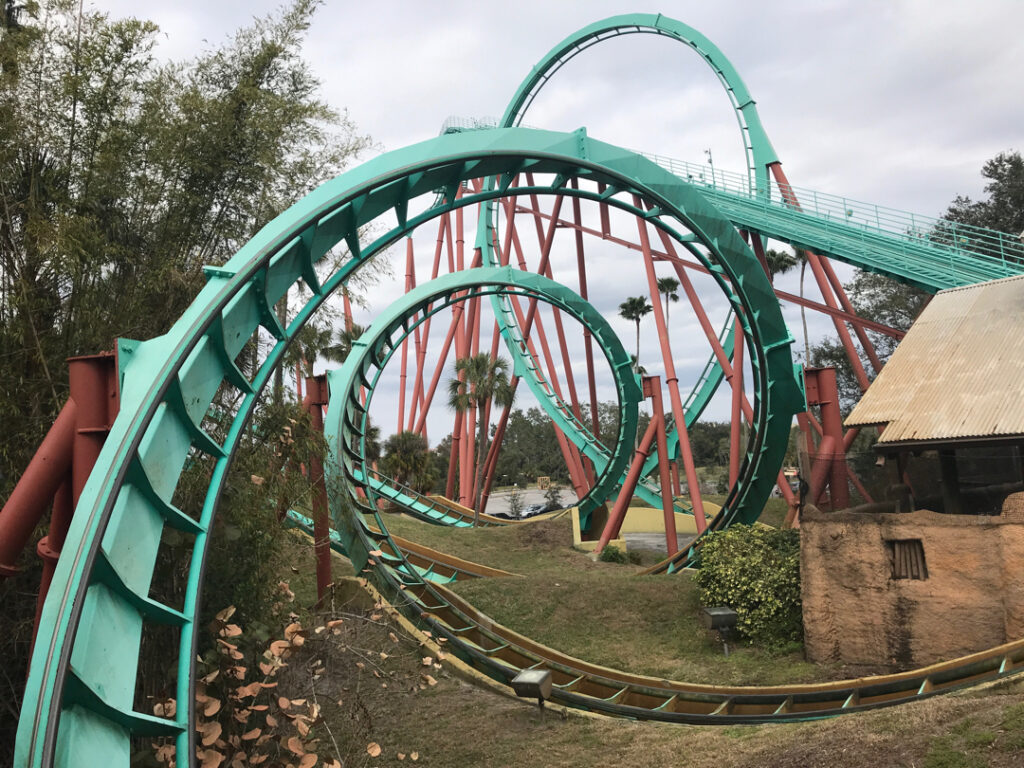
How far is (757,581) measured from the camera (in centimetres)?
930

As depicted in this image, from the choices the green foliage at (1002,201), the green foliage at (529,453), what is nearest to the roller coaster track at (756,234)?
the green foliage at (1002,201)

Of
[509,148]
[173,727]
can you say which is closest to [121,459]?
[173,727]

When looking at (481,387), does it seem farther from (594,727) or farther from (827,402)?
(594,727)

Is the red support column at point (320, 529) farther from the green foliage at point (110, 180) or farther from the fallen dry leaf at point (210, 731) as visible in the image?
the fallen dry leaf at point (210, 731)

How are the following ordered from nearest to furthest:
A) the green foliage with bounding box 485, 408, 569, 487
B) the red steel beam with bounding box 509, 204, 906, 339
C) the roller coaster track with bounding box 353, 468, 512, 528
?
the red steel beam with bounding box 509, 204, 906, 339 < the roller coaster track with bounding box 353, 468, 512, 528 < the green foliage with bounding box 485, 408, 569, 487

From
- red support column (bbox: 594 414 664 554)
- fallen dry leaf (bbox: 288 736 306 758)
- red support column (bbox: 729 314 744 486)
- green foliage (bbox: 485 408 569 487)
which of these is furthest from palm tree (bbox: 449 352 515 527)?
green foliage (bbox: 485 408 569 487)

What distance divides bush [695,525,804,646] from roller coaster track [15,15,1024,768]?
1.82 m

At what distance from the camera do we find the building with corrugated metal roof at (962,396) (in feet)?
27.2

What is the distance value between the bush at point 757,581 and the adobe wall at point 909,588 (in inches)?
22.7

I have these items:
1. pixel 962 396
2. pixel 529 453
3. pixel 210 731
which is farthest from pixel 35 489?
pixel 529 453

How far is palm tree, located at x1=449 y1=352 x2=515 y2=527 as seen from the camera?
2073 centimetres

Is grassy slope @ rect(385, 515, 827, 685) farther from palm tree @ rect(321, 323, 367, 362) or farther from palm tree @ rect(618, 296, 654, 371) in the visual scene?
palm tree @ rect(618, 296, 654, 371)

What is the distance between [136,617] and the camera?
318 cm

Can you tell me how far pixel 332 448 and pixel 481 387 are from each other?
10.2 m
